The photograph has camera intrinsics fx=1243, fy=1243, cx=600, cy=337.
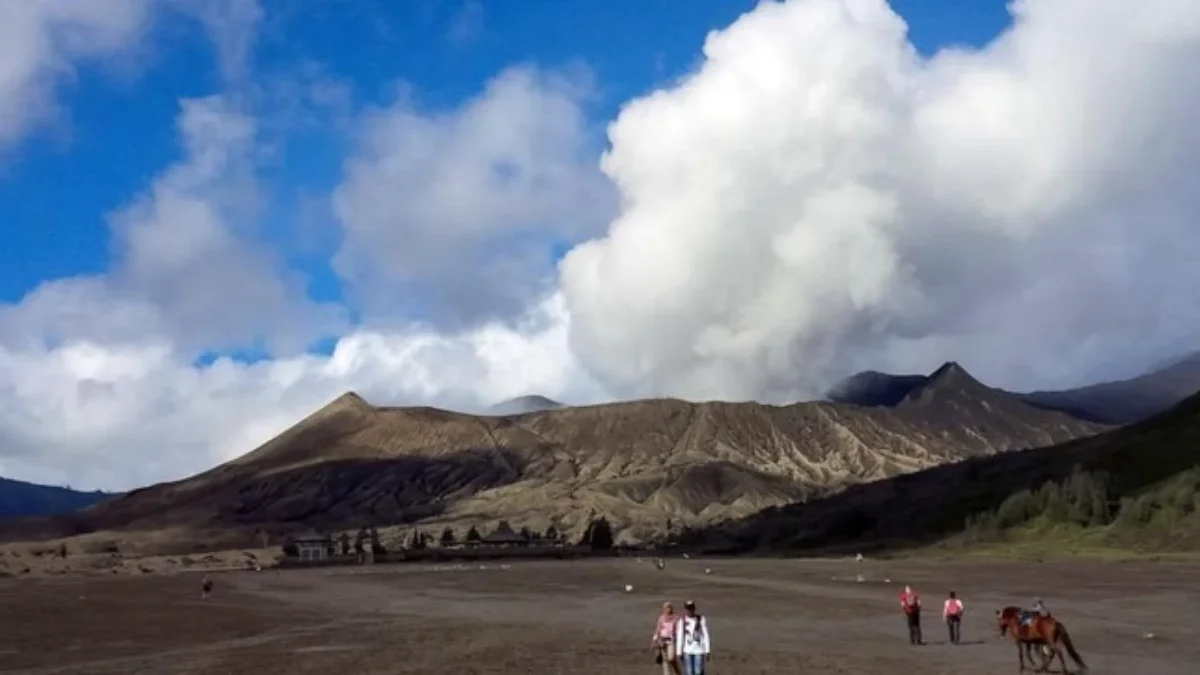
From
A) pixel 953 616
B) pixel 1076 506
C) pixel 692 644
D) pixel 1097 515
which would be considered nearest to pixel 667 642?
pixel 692 644

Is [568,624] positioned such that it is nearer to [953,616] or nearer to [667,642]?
[953,616]

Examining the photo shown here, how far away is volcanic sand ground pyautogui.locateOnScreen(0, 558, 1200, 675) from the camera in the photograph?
114ft

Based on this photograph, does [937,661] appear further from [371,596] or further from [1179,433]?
[1179,433]

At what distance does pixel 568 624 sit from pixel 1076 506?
114 metres

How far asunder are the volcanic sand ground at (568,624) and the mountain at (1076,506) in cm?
3898

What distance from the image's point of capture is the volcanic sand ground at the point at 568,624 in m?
34.7

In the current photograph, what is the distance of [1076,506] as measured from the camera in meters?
149

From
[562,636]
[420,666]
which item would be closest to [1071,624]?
[562,636]

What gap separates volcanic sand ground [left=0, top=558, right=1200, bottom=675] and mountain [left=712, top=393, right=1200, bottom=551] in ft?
128

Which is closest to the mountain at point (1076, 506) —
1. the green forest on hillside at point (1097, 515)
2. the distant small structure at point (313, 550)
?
the green forest on hillside at point (1097, 515)

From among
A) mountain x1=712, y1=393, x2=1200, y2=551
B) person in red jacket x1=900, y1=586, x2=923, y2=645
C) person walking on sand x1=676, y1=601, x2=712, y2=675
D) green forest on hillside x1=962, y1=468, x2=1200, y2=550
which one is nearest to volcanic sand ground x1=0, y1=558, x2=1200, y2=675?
person in red jacket x1=900, y1=586, x2=923, y2=645

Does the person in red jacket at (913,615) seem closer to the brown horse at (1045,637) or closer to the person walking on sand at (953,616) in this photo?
the person walking on sand at (953,616)

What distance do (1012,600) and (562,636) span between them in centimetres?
2988

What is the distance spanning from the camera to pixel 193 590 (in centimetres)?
9050
